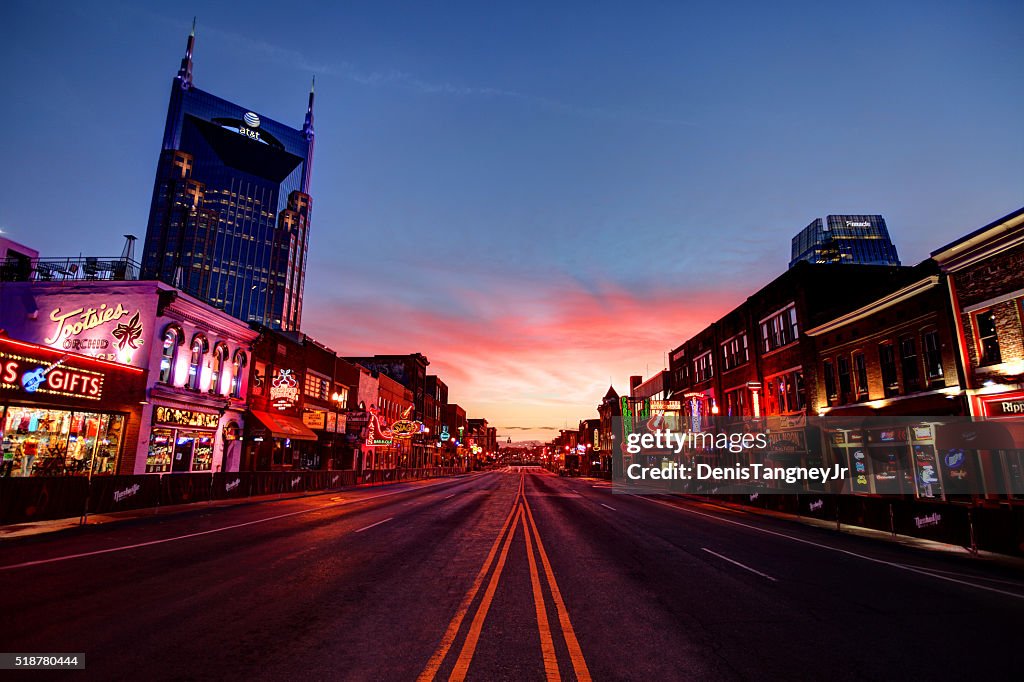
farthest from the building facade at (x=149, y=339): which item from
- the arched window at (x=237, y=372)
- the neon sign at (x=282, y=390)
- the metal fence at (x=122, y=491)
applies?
the neon sign at (x=282, y=390)

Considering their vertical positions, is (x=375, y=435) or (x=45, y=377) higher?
(x=45, y=377)

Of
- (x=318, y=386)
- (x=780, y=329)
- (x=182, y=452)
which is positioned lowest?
(x=182, y=452)

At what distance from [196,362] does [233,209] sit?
157 m

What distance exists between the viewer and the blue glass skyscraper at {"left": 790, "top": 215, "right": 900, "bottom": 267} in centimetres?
15225

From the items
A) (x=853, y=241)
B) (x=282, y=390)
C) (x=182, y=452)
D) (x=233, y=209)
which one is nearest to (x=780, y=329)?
(x=282, y=390)

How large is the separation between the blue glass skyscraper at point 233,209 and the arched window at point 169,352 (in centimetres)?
12923

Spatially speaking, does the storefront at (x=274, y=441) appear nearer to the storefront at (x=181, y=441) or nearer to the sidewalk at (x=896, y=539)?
the storefront at (x=181, y=441)

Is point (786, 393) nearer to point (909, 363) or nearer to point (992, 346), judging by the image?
point (909, 363)

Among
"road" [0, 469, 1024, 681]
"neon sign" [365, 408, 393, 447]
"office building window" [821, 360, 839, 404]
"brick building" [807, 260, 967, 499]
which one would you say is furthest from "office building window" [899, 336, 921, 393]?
"neon sign" [365, 408, 393, 447]

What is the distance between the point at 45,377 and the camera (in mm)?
18578

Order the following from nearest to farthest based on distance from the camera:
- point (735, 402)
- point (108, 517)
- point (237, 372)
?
point (108, 517)
point (237, 372)
point (735, 402)

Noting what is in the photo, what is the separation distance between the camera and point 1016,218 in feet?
55.9

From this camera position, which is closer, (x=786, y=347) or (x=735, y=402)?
(x=786, y=347)

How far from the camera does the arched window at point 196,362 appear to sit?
1030 inches
